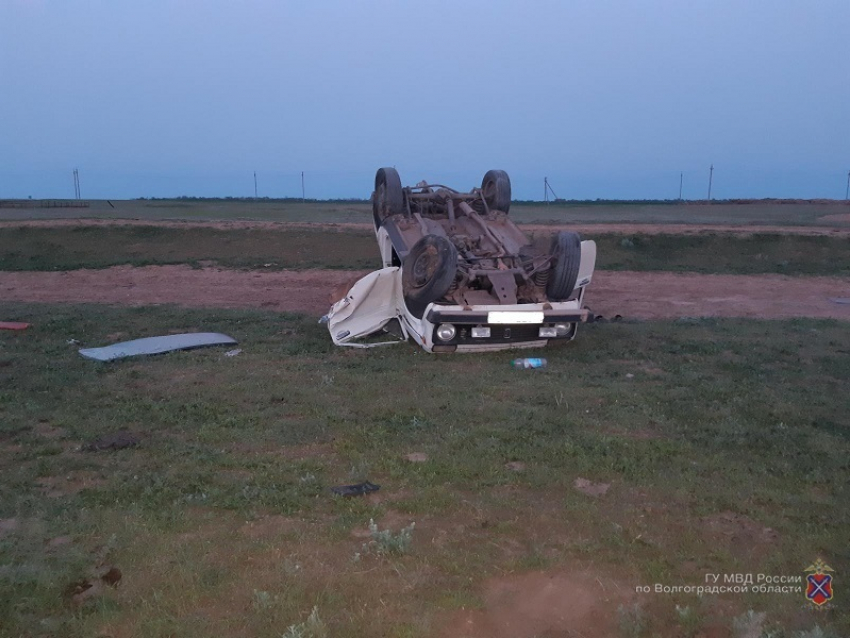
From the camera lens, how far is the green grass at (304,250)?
69.5ft

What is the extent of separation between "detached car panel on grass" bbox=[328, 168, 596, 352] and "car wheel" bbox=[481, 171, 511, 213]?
0.85 m

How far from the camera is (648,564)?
3971mm

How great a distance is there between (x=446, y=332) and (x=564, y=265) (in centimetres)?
161

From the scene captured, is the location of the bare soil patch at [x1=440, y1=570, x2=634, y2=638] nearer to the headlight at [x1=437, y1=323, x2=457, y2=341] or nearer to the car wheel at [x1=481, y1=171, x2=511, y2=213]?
the headlight at [x1=437, y1=323, x2=457, y2=341]

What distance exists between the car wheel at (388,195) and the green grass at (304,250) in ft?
30.6

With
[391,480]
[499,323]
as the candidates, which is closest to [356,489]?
[391,480]

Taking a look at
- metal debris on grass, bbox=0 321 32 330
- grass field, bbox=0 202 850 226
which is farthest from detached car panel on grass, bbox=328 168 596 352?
grass field, bbox=0 202 850 226

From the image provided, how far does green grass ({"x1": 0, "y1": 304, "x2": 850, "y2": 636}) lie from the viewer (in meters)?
3.71

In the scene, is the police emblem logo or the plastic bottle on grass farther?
the plastic bottle on grass

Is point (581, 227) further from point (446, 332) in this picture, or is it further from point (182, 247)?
point (446, 332)

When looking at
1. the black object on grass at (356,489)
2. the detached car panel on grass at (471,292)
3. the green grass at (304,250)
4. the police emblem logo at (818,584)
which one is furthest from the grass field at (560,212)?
the police emblem logo at (818,584)

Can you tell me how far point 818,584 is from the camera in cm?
378

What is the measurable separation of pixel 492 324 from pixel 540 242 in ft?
5.04

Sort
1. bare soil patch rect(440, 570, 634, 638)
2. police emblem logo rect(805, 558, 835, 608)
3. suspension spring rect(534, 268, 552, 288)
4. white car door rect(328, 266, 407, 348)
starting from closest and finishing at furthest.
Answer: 1. bare soil patch rect(440, 570, 634, 638)
2. police emblem logo rect(805, 558, 835, 608)
3. suspension spring rect(534, 268, 552, 288)
4. white car door rect(328, 266, 407, 348)
